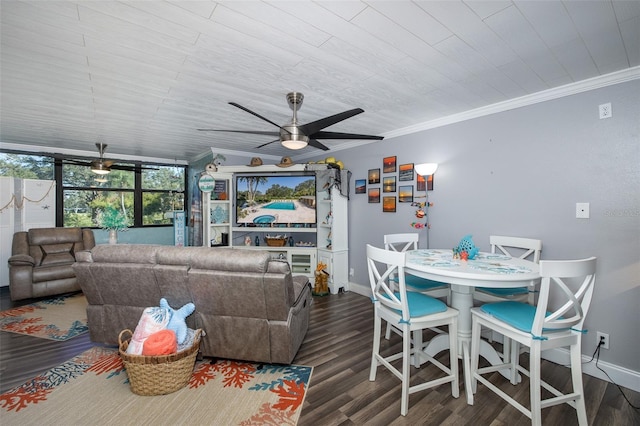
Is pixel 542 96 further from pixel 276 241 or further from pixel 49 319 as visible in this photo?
pixel 49 319

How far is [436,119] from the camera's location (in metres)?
3.37

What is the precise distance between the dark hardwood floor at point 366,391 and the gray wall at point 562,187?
51cm

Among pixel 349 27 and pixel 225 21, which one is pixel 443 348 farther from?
pixel 225 21

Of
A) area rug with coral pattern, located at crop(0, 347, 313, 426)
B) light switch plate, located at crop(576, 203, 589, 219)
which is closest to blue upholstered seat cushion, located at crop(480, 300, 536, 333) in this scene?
light switch plate, located at crop(576, 203, 589, 219)

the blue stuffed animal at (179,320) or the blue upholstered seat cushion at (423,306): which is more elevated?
the blue upholstered seat cushion at (423,306)

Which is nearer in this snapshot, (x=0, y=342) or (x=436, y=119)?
(x=0, y=342)

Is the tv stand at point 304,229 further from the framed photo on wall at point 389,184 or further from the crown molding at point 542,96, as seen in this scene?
the crown molding at point 542,96

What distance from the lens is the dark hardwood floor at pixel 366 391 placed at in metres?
1.76

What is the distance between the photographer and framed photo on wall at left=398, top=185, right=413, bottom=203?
368 centimetres

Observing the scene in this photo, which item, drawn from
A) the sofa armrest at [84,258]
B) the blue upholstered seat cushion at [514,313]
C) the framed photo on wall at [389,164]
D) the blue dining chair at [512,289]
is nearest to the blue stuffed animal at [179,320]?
the sofa armrest at [84,258]

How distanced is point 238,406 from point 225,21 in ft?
7.94

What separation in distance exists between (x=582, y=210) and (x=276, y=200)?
12.8 ft

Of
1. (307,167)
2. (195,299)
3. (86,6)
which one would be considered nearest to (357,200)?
(307,167)

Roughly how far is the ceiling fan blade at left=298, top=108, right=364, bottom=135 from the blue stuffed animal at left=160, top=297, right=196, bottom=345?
1.76 metres
